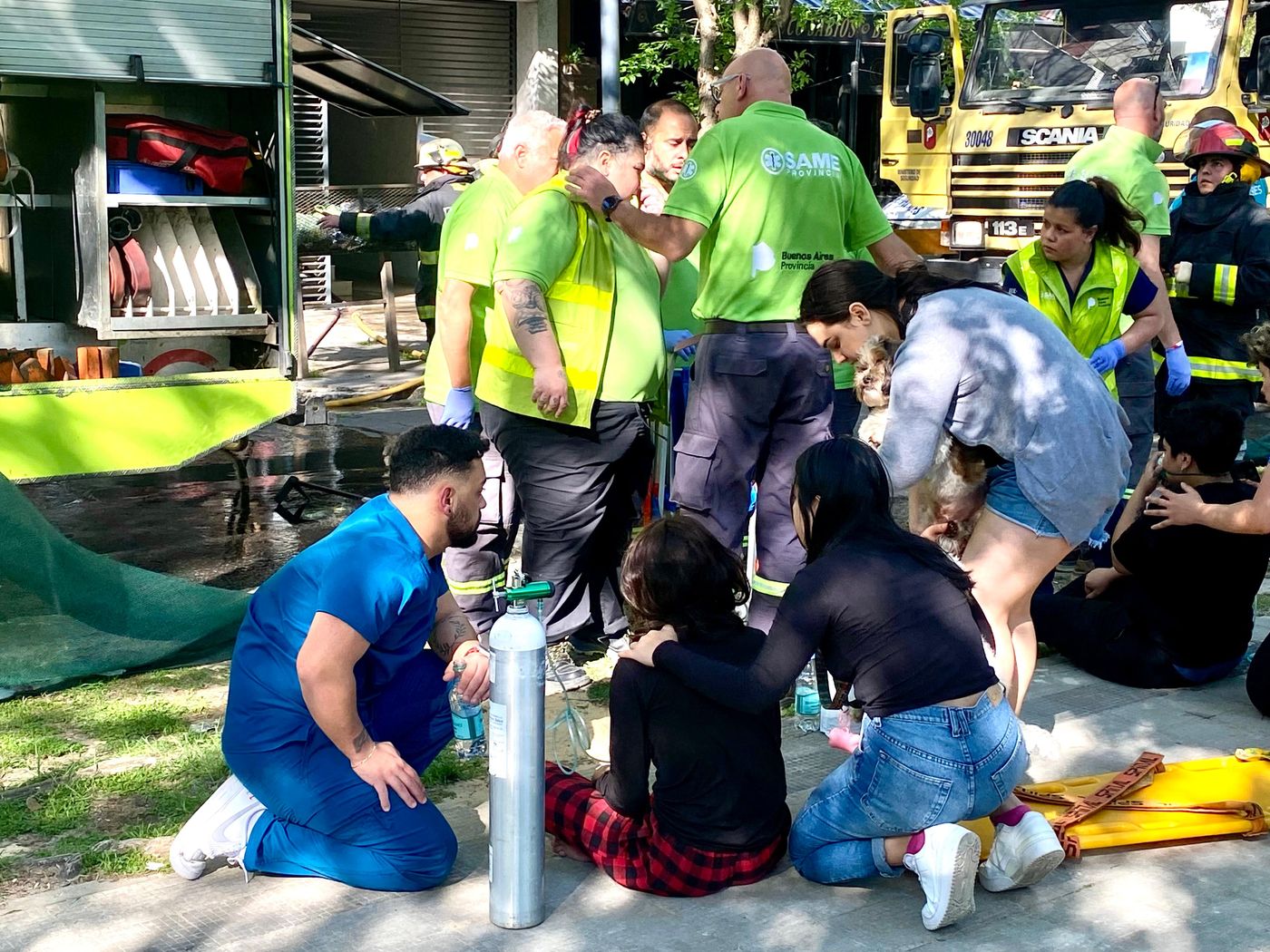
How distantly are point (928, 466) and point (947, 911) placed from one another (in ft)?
3.91

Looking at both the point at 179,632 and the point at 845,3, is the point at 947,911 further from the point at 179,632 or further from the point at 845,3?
the point at 845,3

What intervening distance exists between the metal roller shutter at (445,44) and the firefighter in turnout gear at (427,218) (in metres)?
8.66

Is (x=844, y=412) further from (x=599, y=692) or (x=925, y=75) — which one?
(x=925, y=75)

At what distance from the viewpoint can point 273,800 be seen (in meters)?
3.57

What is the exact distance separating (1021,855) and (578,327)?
2.21 m

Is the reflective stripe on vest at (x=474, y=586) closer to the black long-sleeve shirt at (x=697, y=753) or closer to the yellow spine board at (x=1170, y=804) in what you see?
the black long-sleeve shirt at (x=697, y=753)

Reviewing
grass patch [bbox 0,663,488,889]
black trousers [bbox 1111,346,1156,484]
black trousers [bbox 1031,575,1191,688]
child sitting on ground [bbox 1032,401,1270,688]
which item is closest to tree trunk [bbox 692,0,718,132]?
black trousers [bbox 1111,346,1156,484]

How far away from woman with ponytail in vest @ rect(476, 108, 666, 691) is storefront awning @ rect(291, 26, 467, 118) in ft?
14.9

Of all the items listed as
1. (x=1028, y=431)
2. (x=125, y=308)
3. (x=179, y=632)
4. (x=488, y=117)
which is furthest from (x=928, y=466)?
(x=488, y=117)

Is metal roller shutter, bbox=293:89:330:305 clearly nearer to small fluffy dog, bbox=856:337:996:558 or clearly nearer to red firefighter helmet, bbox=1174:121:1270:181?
red firefighter helmet, bbox=1174:121:1270:181

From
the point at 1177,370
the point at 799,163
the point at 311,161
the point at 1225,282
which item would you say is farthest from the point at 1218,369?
the point at 311,161

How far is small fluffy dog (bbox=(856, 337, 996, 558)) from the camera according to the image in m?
4.17

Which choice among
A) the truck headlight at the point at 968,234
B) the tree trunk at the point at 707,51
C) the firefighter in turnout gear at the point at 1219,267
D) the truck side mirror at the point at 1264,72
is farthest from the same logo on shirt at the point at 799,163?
the tree trunk at the point at 707,51

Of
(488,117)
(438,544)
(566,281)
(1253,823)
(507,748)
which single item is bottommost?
(1253,823)
